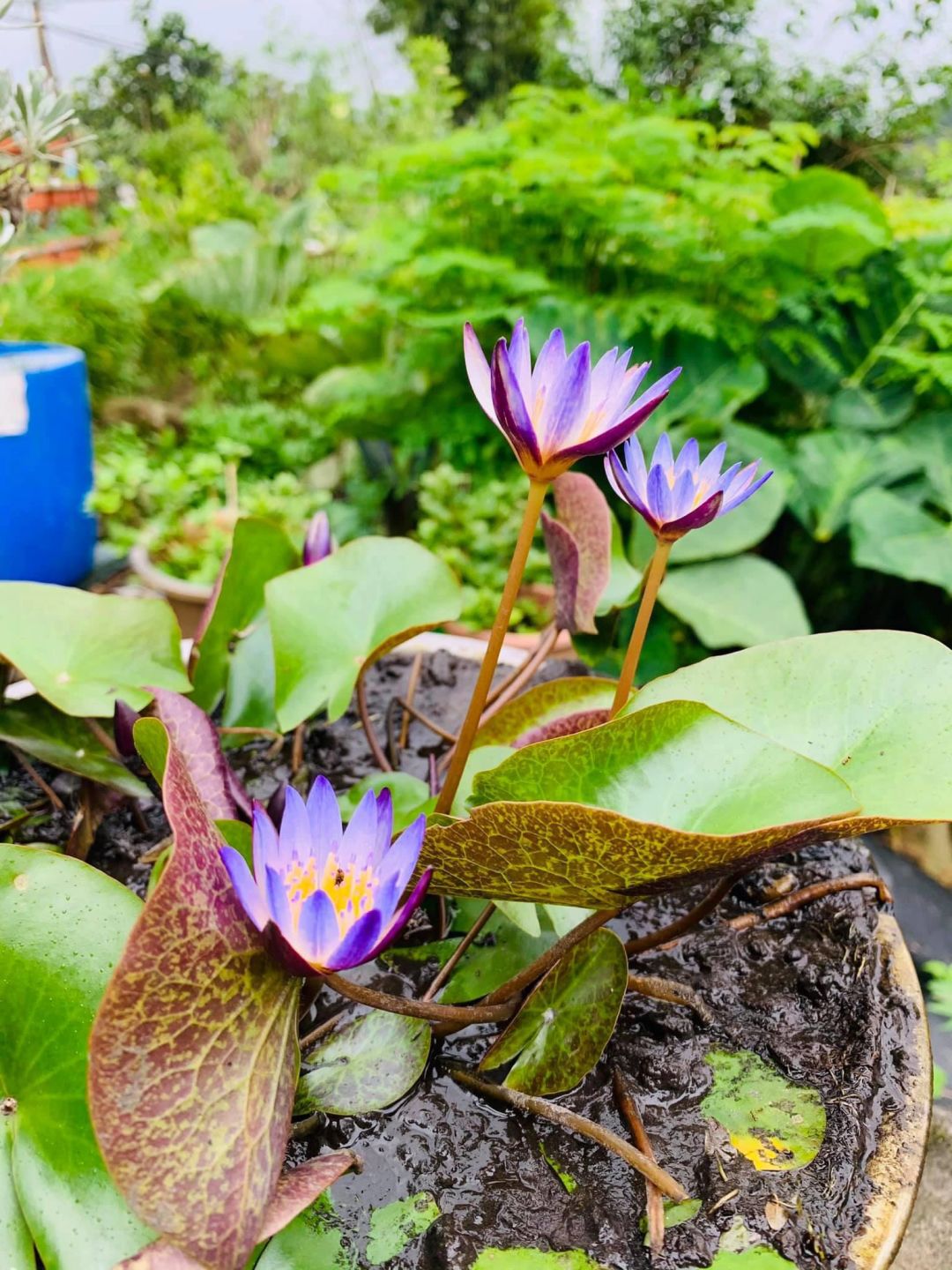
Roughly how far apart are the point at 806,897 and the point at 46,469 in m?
1.58

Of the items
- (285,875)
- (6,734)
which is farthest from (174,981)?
(6,734)

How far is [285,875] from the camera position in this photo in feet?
1.17

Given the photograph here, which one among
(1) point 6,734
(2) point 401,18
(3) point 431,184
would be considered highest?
(2) point 401,18

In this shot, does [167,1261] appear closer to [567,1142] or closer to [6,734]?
[567,1142]

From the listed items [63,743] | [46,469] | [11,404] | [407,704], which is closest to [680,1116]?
[407,704]

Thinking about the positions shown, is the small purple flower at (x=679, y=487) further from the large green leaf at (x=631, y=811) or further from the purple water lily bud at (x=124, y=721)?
the purple water lily bud at (x=124, y=721)

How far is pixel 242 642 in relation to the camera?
0.68 meters

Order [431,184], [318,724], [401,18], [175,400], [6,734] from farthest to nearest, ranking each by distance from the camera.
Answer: [401,18], [175,400], [431,184], [318,724], [6,734]

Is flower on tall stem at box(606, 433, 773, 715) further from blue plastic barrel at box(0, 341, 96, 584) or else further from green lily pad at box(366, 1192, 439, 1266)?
blue plastic barrel at box(0, 341, 96, 584)

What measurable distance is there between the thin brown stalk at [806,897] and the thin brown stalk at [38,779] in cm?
50

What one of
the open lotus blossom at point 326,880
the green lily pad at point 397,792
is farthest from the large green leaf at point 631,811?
the green lily pad at point 397,792

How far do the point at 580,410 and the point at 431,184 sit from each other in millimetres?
1883

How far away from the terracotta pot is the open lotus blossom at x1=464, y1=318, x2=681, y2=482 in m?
1.38

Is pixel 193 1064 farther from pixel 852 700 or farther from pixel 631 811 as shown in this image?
pixel 852 700
